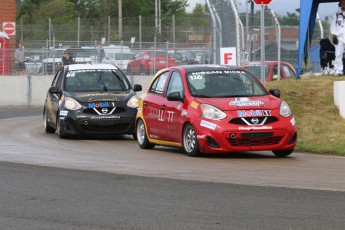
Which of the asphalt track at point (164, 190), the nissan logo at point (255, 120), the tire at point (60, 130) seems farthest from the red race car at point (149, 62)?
the nissan logo at point (255, 120)

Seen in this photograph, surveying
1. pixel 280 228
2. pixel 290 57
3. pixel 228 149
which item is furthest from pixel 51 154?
pixel 290 57

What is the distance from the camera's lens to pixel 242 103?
1466cm

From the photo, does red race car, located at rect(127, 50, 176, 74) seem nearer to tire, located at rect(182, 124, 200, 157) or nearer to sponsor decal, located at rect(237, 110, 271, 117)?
tire, located at rect(182, 124, 200, 157)

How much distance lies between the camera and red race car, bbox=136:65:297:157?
1437 centimetres

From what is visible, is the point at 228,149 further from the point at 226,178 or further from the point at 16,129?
the point at 16,129

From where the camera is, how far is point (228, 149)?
14359mm

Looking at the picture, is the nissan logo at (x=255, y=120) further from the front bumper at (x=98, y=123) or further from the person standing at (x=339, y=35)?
the person standing at (x=339, y=35)

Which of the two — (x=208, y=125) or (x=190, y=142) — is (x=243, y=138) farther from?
(x=190, y=142)

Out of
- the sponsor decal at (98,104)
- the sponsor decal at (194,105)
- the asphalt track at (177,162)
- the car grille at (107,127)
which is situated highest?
the sponsor decal at (194,105)

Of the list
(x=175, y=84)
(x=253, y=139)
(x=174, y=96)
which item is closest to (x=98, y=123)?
(x=175, y=84)

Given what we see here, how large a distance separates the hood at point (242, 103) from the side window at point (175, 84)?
0.80 meters

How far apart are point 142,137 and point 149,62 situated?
750 inches

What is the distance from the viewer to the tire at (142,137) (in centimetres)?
1673

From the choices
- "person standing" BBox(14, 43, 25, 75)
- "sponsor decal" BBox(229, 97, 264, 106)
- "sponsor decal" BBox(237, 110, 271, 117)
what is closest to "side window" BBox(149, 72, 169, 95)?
"sponsor decal" BBox(229, 97, 264, 106)
